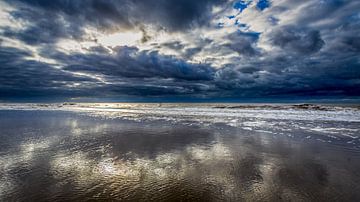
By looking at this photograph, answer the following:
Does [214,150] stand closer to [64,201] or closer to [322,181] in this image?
[322,181]

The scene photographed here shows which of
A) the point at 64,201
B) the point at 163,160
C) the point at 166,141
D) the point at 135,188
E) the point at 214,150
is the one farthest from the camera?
the point at 166,141

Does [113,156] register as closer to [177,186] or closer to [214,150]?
[177,186]

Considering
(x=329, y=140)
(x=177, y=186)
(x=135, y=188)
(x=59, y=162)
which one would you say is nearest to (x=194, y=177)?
(x=177, y=186)

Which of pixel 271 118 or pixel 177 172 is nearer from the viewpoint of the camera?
pixel 177 172

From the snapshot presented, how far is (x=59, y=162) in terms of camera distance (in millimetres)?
7348

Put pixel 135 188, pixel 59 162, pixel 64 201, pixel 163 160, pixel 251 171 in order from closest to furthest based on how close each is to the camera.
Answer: pixel 64 201 → pixel 135 188 → pixel 251 171 → pixel 59 162 → pixel 163 160

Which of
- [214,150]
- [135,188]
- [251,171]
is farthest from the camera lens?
[214,150]

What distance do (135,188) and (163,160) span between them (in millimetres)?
2627

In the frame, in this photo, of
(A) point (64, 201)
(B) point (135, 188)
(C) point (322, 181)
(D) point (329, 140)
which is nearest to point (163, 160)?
(B) point (135, 188)

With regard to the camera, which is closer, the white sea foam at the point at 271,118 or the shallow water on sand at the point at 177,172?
the shallow water on sand at the point at 177,172

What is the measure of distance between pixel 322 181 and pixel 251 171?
202 centimetres

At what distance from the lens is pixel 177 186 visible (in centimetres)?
545

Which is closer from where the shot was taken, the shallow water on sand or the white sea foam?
the shallow water on sand

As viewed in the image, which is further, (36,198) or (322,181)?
(322,181)
